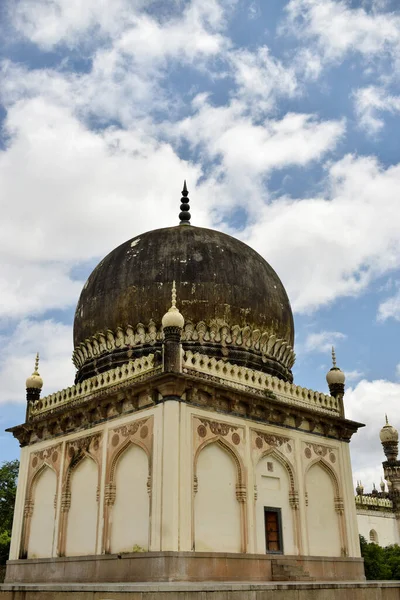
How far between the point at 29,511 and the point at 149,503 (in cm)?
433

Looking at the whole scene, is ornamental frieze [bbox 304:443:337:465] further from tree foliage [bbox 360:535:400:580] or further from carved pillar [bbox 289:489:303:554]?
tree foliage [bbox 360:535:400:580]

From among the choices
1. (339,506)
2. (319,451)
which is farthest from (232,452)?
(339,506)

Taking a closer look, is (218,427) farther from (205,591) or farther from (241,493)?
(205,591)

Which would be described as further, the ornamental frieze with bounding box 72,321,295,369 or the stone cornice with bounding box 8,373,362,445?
the ornamental frieze with bounding box 72,321,295,369

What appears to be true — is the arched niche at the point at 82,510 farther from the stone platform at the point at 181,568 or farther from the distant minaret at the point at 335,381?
the distant minaret at the point at 335,381

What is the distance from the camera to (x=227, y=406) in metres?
12.0

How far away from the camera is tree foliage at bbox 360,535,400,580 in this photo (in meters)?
21.6

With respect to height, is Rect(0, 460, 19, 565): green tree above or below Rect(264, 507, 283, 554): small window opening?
above

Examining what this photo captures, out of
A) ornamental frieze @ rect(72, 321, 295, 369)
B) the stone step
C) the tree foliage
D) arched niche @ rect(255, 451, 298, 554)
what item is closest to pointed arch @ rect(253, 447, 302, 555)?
arched niche @ rect(255, 451, 298, 554)

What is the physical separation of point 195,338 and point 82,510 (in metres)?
4.23

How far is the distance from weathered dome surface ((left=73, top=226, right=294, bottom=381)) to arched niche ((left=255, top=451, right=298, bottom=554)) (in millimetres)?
2417

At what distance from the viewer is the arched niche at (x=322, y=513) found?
12.8 meters

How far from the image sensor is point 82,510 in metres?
12.4

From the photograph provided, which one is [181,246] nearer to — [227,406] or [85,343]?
[85,343]
